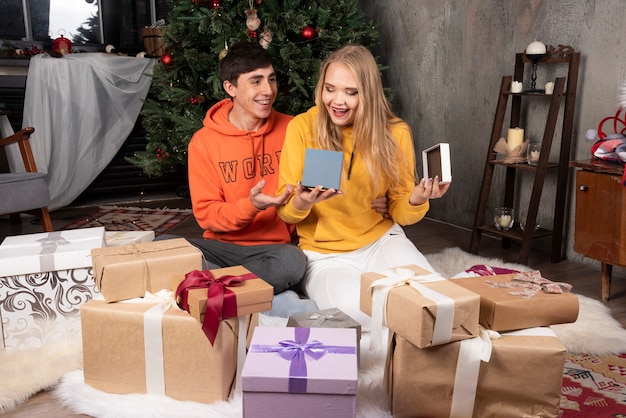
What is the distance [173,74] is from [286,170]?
168cm

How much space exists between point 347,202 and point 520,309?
2.83ft

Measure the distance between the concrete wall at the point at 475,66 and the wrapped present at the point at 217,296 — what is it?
2.08 m

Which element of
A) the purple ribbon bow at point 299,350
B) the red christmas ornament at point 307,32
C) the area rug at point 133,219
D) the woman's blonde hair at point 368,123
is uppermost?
the red christmas ornament at point 307,32

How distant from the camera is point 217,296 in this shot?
5.05 feet

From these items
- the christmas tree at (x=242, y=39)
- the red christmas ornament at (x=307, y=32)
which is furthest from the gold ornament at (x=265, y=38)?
the red christmas ornament at (x=307, y=32)

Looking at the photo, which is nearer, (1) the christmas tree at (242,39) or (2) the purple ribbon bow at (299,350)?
(2) the purple ribbon bow at (299,350)

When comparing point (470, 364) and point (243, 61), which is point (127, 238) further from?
point (470, 364)

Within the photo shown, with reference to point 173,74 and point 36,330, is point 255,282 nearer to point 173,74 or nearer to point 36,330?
point 36,330

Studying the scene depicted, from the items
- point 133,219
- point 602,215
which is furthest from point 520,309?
point 133,219

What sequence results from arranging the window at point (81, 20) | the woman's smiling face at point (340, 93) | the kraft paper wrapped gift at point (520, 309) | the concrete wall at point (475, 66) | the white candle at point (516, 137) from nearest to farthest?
1. the kraft paper wrapped gift at point (520, 309)
2. the woman's smiling face at point (340, 93)
3. the concrete wall at point (475, 66)
4. the white candle at point (516, 137)
5. the window at point (81, 20)

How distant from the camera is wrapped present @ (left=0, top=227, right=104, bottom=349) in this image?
1.94 m

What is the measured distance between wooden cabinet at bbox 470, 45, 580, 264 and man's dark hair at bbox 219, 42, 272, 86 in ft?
4.60

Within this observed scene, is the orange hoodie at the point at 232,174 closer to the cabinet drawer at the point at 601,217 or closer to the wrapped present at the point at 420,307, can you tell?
the wrapped present at the point at 420,307

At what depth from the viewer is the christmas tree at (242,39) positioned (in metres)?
3.27
